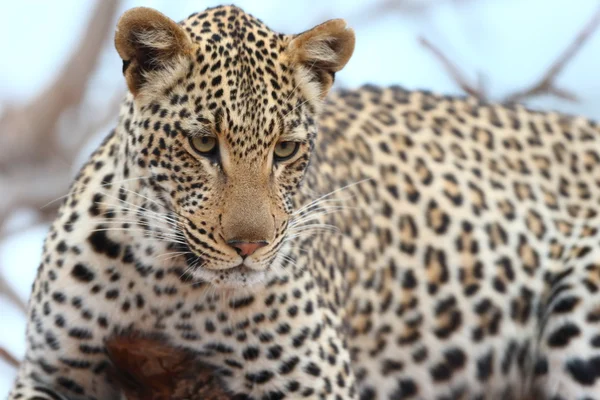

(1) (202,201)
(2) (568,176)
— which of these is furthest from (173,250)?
(2) (568,176)

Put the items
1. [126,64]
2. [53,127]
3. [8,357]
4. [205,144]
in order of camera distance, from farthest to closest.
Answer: [53,127]
[8,357]
[126,64]
[205,144]

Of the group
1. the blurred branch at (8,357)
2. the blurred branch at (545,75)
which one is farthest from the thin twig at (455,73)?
the blurred branch at (8,357)

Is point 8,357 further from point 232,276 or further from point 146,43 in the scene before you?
point 146,43

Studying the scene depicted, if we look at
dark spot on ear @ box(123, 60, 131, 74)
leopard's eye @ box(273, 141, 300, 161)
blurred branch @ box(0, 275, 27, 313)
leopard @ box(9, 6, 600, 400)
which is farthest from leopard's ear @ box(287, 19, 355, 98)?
blurred branch @ box(0, 275, 27, 313)

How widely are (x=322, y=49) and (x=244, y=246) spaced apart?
3.73 feet

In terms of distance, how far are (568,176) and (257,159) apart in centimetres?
355

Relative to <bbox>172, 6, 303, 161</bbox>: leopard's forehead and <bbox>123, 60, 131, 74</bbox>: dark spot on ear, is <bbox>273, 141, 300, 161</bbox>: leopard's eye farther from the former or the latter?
<bbox>123, 60, 131, 74</bbox>: dark spot on ear

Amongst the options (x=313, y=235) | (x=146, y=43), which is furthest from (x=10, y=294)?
(x=146, y=43)

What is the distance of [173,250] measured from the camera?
18.4ft

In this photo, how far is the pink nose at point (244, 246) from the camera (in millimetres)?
5027

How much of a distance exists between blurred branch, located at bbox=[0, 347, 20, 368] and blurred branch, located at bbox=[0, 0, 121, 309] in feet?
8.42

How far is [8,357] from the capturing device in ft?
23.0

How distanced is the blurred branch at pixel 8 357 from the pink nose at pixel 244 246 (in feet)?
7.98

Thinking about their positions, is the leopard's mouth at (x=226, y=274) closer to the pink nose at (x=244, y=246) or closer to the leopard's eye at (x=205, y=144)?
the pink nose at (x=244, y=246)
